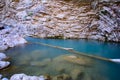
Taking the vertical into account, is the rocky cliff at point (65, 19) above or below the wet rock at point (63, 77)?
above

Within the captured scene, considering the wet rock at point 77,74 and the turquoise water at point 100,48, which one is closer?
the wet rock at point 77,74

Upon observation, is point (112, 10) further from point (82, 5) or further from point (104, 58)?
point (104, 58)

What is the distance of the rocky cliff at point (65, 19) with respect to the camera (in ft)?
57.1

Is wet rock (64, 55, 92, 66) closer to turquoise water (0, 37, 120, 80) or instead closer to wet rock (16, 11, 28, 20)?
turquoise water (0, 37, 120, 80)

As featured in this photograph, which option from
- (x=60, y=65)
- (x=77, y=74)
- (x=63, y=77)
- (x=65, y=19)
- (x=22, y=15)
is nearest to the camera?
(x=63, y=77)

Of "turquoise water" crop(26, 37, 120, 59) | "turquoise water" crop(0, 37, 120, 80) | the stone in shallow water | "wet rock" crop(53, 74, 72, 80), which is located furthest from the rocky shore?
the stone in shallow water

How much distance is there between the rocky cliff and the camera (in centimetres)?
1739

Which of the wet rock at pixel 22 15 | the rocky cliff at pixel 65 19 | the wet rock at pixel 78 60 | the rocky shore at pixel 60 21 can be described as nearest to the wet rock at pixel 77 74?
the wet rock at pixel 78 60

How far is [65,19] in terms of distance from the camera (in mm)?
19828

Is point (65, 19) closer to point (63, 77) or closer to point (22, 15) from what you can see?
point (22, 15)

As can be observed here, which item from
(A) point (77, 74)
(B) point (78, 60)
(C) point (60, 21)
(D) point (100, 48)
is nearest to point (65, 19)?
(C) point (60, 21)

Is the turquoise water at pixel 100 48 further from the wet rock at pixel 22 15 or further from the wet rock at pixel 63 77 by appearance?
the wet rock at pixel 22 15

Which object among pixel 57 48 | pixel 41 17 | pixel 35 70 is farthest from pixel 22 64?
pixel 41 17

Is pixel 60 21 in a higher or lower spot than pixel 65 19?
lower
